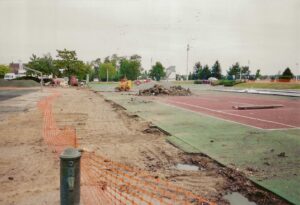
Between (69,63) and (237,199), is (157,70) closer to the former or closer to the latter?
(69,63)

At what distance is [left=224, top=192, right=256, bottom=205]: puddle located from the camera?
516 cm

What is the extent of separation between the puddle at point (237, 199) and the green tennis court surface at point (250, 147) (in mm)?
612

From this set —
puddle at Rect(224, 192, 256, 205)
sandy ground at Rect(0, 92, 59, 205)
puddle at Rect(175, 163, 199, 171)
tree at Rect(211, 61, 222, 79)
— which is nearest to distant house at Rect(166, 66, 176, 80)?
tree at Rect(211, 61, 222, 79)

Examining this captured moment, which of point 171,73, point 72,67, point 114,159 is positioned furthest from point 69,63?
point 171,73

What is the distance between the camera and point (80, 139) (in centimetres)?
1014

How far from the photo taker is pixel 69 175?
4125mm

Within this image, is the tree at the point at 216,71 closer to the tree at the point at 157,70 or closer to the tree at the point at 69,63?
the tree at the point at 157,70

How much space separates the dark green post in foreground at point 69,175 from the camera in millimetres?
4094

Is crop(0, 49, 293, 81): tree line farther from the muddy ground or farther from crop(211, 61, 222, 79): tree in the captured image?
the muddy ground

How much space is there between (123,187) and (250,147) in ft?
15.3

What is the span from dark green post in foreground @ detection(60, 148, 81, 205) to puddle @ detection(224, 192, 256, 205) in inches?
107

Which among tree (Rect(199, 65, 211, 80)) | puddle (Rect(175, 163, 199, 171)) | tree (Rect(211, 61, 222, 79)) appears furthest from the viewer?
tree (Rect(199, 65, 211, 80))

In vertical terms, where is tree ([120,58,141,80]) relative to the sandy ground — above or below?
above

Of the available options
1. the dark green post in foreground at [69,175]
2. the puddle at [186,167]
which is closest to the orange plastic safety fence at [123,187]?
the dark green post in foreground at [69,175]
